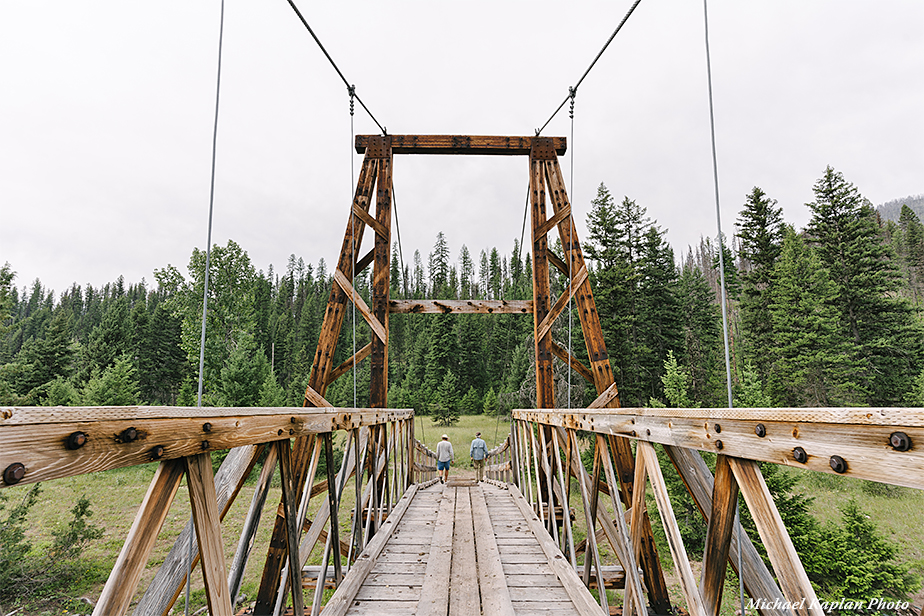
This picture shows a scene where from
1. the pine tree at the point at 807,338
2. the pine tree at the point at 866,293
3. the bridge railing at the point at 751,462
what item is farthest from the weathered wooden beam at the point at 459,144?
the pine tree at the point at 866,293

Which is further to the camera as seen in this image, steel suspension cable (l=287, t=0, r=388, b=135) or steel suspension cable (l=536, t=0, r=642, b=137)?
steel suspension cable (l=287, t=0, r=388, b=135)

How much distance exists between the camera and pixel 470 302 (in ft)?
19.8

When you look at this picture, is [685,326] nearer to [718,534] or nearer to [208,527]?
[718,534]

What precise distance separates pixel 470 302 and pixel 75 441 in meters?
5.33

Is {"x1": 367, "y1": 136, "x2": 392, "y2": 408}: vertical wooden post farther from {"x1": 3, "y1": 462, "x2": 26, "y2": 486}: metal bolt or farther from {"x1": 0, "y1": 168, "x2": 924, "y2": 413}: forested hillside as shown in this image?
{"x1": 0, "y1": 168, "x2": 924, "y2": 413}: forested hillside

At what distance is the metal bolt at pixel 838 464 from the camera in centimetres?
81

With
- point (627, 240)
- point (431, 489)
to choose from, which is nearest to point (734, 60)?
point (431, 489)

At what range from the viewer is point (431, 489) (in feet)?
20.6

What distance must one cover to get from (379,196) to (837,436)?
5.51 m

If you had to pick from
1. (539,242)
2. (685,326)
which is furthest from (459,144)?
(685,326)

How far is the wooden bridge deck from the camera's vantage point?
2381mm

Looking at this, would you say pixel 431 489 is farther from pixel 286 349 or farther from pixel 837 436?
pixel 286 349

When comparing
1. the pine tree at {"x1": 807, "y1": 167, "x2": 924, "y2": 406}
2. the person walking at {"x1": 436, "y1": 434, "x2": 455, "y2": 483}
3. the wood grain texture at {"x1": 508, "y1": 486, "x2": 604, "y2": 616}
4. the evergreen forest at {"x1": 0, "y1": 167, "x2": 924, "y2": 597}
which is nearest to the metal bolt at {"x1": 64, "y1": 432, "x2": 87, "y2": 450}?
the wood grain texture at {"x1": 508, "y1": 486, "x2": 604, "y2": 616}

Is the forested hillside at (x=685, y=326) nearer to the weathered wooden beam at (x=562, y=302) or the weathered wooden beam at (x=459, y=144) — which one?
the weathered wooden beam at (x=562, y=302)
